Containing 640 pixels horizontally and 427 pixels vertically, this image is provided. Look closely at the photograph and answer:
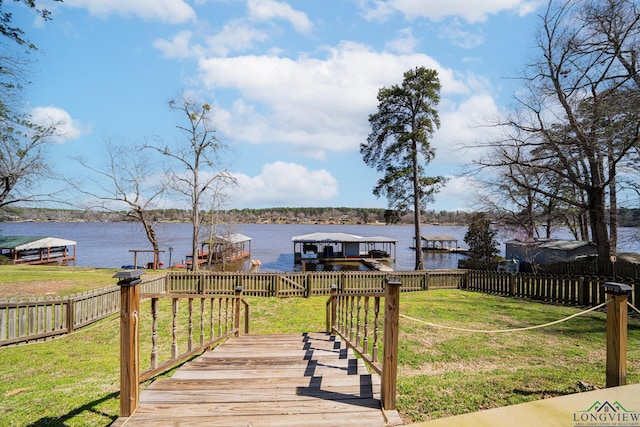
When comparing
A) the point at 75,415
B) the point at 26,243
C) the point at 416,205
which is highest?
the point at 416,205

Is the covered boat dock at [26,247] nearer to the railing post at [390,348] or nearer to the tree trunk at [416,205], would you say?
the tree trunk at [416,205]

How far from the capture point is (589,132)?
A: 1241 centimetres

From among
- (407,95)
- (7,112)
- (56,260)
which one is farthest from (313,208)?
(7,112)

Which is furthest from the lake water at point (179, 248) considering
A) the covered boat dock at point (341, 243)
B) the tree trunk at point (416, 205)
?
the tree trunk at point (416, 205)

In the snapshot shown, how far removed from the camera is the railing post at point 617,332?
374cm

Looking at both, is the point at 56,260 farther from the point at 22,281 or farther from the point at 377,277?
the point at 377,277

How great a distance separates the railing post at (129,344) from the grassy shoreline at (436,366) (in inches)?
40.0

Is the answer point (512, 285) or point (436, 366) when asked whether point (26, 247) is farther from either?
point (512, 285)

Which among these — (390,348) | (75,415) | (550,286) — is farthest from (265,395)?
(550,286)

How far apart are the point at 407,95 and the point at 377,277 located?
44.8 feet

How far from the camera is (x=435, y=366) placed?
5.68 meters

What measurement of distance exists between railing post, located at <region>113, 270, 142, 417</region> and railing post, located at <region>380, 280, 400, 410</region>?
7.59 ft

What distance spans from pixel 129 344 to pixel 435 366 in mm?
4847

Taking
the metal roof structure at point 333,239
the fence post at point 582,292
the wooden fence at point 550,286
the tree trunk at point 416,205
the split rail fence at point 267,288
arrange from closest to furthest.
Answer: the split rail fence at point 267,288, the wooden fence at point 550,286, the fence post at point 582,292, the tree trunk at point 416,205, the metal roof structure at point 333,239
